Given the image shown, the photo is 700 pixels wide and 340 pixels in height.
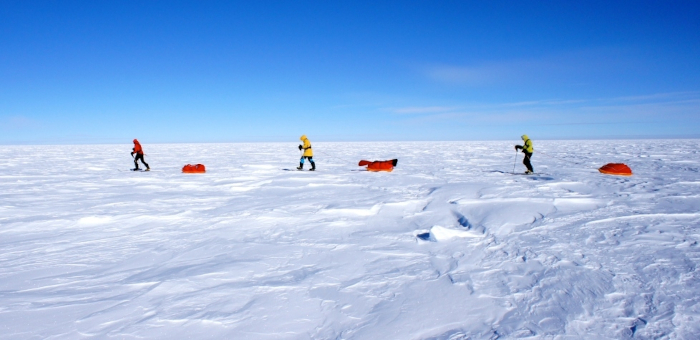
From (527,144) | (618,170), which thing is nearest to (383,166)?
(527,144)

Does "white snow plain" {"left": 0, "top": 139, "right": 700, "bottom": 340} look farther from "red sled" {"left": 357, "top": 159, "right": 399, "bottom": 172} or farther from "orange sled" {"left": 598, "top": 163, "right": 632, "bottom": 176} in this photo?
"red sled" {"left": 357, "top": 159, "right": 399, "bottom": 172}

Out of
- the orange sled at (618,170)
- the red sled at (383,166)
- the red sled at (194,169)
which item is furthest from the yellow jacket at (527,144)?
the red sled at (194,169)

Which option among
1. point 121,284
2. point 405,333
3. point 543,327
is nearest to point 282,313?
point 405,333

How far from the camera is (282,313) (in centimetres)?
244

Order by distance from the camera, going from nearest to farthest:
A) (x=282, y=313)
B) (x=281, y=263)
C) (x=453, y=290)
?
1. (x=282, y=313)
2. (x=453, y=290)
3. (x=281, y=263)

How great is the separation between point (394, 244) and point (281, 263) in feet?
3.93

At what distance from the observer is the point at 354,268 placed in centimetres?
321

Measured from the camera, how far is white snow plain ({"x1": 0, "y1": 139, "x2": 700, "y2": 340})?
2.29m

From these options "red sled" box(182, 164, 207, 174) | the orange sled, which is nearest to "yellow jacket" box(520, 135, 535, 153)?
the orange sled

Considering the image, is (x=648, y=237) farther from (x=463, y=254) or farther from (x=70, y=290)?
(x=70, y=290)

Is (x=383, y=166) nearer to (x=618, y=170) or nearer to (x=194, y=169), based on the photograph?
(x=194, y=169)

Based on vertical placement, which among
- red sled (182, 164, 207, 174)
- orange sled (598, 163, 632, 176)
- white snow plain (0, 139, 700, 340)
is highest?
red sled (182, 164, 207, 174)

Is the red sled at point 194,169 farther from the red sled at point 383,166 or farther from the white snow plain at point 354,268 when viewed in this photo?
the red sled at point 383,166

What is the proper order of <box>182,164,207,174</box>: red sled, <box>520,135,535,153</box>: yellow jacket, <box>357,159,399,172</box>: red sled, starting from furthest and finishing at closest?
<box>357,159,399,172</box>: red sled, <box>182,164,207,174</box>: red sled, <box>520,135,535,153</box>: yellow jacket
